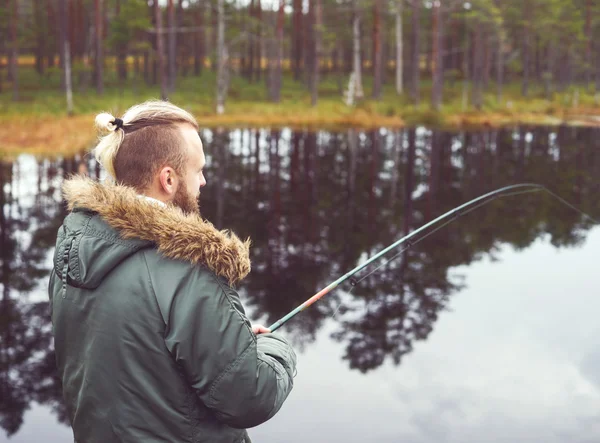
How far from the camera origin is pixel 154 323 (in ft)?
6.71

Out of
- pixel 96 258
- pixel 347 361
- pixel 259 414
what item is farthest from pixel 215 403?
pixel 347 361

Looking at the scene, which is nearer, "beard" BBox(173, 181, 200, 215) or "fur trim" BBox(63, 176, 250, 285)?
"fur trim" BBox(63, 176, 250, 285)

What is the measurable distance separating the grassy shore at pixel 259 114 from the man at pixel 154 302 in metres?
19.0

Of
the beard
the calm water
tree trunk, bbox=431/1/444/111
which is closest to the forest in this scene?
tree trunk, bbox=431/1/444/111

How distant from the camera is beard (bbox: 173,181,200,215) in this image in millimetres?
2205

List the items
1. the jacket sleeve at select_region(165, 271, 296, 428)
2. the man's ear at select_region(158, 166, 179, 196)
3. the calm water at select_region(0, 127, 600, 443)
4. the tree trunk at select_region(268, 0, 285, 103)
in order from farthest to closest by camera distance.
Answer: the tree trunk at select_region(268, 0, 285, 103) → the calm water at select_region(0, 127, 600, 443) → the man's ear at select_region(158, 166, 179, 196) → the jacket sleeve at select_region(165, 271, 296, 428)

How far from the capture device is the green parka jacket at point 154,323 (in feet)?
6.65

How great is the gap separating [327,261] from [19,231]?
4445 mm

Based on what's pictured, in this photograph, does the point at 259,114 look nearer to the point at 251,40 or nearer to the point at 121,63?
the point at 121,63

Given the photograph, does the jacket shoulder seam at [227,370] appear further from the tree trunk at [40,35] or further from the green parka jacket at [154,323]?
the tree trunk at [40,35]

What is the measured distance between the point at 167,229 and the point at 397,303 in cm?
608

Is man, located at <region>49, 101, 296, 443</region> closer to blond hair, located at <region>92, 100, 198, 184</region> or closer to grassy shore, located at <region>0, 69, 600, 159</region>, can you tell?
blond hair, located at <region>92, 100, 198, 184</region>

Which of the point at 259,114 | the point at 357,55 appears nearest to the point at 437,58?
the point at 357,55

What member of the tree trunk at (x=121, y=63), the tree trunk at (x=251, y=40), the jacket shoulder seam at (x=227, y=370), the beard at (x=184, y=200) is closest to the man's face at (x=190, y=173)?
the beard at (x=184, y=200)
